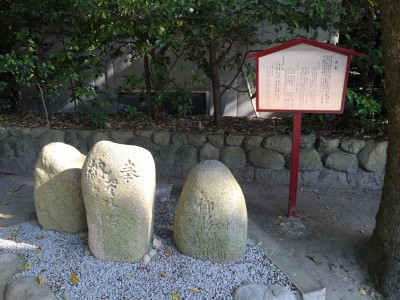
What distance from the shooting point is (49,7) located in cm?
471

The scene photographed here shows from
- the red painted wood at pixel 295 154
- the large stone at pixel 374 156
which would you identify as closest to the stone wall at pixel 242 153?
the large stone at pixel 374 156

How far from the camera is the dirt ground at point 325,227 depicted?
2697 millimetres

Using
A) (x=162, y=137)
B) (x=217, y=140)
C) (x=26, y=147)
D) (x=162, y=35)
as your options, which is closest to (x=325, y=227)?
(x=217, y=140)

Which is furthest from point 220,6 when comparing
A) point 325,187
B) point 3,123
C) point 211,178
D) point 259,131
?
point 3,123

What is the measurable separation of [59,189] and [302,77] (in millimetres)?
2078

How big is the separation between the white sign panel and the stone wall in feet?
4.06

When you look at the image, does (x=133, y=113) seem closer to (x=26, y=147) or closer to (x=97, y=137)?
(x=97, y=137)

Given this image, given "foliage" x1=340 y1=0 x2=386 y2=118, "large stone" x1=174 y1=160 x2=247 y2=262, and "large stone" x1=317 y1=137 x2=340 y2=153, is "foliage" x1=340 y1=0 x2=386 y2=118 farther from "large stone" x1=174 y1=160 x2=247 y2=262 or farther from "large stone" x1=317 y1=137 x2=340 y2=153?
"large stone" x1=174 y1=160 x2=247 y2=262

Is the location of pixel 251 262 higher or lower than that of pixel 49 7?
lower

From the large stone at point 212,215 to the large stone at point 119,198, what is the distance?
26 cm

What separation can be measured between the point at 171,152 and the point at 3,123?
2.28 meters

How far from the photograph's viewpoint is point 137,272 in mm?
2357

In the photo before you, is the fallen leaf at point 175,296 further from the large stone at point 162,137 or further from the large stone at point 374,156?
the large stone at point 374,156

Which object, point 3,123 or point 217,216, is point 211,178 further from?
point 3,123
